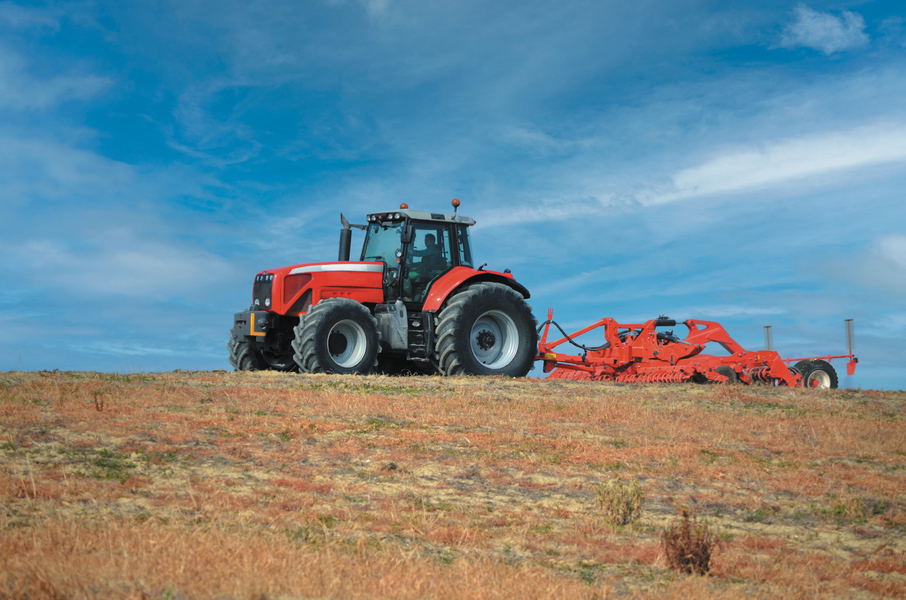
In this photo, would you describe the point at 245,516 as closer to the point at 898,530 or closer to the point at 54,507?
the point at 54,507

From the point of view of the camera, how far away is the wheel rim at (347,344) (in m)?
13.2

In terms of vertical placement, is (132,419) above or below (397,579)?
above

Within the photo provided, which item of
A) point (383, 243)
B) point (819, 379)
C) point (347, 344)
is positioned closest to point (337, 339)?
point (347, 344)

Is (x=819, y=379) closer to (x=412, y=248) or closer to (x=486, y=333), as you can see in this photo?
(x=486, y=333)

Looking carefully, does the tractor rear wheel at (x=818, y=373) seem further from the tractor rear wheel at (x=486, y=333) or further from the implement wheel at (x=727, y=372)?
the tractor rear wheel at (x=486, y=333)

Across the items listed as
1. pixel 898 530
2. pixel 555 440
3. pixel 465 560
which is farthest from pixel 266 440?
pixel 898 530

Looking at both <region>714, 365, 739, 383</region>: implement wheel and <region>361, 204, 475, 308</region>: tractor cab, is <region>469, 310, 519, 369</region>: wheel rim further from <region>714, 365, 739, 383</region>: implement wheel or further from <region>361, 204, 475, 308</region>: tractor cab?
<region>714, 365, 739, 383</region>: implement wheel

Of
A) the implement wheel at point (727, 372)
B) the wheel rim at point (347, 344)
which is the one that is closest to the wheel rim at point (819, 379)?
the implement wheel at point (727, 372)

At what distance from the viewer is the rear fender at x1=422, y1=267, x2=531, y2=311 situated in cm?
1385

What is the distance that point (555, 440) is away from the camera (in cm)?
820

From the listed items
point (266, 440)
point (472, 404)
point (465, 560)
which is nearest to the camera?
point (465, 560)

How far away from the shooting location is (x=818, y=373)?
17.4m

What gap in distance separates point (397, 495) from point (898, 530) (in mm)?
3989

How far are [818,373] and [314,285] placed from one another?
12.1 m
